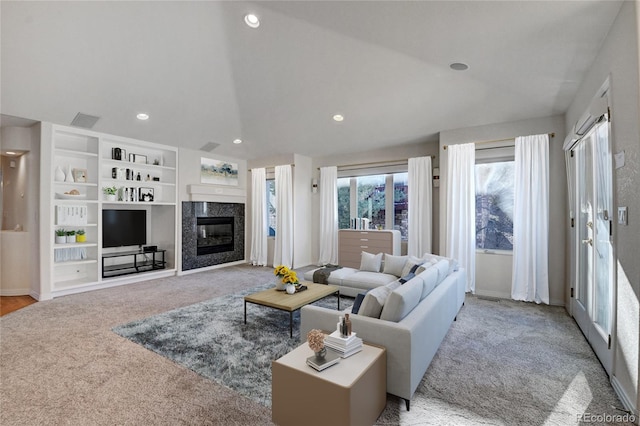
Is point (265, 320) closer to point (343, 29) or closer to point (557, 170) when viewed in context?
point (343, 29)

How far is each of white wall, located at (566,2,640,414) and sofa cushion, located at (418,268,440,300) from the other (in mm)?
1335

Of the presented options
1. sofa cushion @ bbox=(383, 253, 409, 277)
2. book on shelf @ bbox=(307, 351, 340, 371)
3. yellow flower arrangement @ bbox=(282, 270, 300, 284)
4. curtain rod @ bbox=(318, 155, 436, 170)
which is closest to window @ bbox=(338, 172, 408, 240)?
curtain rod @ bbox=(318, 155, 436, 170)

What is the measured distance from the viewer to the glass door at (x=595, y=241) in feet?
8.65

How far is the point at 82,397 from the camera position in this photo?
7.42 feet

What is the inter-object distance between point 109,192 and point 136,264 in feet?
5.06

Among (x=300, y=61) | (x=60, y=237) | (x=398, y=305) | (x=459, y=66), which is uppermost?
(x=300, y=61)

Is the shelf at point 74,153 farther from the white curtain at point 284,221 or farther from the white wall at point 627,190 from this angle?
the white wall at point 627,190

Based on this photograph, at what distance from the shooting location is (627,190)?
2.16 metres

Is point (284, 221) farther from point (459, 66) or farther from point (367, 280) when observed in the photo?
point (459, 66)

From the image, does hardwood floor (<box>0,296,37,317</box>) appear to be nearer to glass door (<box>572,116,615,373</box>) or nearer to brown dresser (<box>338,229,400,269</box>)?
brown dresser (<box>338,229,400,269</box>)

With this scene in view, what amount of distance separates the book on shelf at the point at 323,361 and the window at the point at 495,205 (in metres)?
4.35

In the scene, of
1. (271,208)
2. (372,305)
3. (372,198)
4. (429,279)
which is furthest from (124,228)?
(429,279)

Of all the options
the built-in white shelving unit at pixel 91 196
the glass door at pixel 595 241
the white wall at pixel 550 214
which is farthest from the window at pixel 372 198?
the built-in white shelving unit at pixel 91 196

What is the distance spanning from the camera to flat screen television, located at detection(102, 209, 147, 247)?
572 cm
